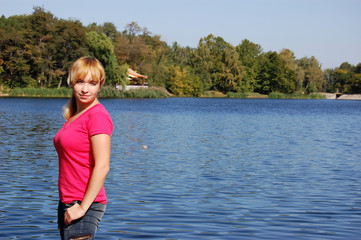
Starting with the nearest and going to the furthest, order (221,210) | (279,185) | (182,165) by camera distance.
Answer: (221,210), (279,185), (182,165)

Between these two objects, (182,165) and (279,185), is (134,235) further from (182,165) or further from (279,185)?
(182,165)

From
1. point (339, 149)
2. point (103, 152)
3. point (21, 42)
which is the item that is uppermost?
point (21, 42)

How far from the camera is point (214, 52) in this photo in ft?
429

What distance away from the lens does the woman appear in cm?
320

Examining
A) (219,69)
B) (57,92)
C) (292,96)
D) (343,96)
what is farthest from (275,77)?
(57,92)

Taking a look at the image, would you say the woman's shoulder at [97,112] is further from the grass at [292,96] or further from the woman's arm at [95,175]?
the grass at [292,96]

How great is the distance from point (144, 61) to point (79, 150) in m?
102

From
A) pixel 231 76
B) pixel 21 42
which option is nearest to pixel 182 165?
pixel 21 42

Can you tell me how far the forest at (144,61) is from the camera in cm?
8000

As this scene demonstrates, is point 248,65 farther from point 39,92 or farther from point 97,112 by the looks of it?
point 97,112

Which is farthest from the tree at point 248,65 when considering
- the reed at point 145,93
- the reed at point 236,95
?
the reed at point 145,93

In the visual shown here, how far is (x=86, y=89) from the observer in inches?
133

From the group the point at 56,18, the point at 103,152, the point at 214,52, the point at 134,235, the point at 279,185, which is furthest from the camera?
the point at 214,52

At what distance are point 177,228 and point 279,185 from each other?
4.88 meters
